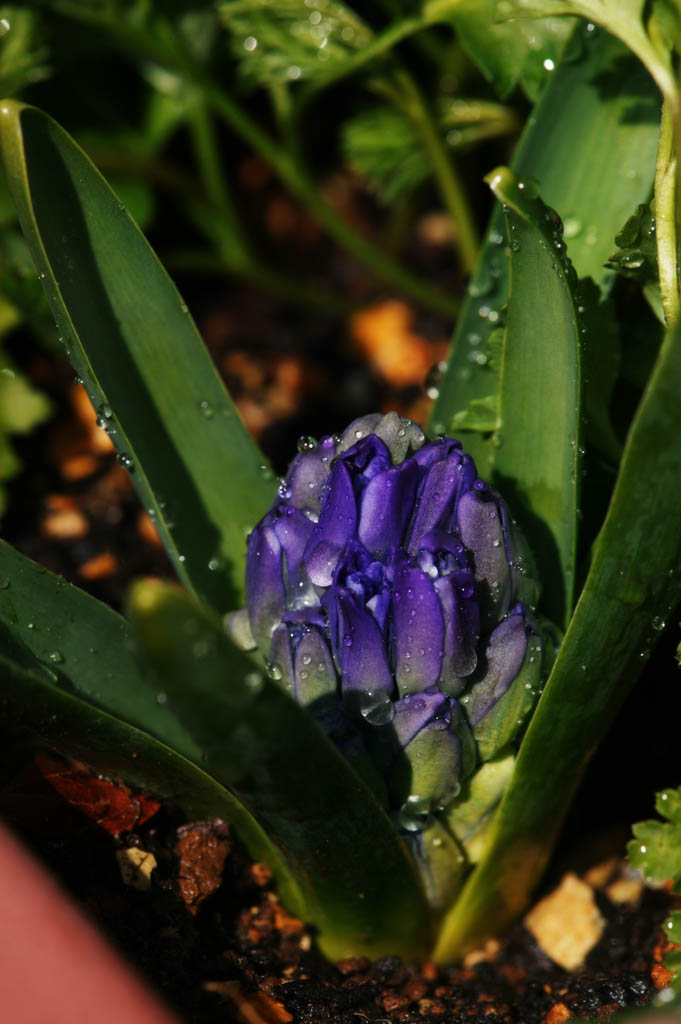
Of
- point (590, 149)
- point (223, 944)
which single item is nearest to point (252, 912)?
point (223, 944)

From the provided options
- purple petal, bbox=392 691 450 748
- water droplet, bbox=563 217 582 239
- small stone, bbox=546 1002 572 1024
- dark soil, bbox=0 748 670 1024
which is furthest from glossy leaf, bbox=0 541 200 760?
water droplet, bbox=563 217 582 239

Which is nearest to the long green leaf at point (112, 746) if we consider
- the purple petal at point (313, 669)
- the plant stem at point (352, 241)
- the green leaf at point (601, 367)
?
the purple petal at point (313, 669)

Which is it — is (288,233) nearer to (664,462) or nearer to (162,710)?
(162,710)

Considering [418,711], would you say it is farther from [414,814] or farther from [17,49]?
[17,49]

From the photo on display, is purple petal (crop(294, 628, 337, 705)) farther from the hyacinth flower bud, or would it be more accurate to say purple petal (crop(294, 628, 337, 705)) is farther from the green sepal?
the green sepal

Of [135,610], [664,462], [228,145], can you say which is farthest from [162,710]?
[228,145]

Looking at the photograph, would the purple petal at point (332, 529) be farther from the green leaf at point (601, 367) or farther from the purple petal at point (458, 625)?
the green leaf at point (601, 367)
